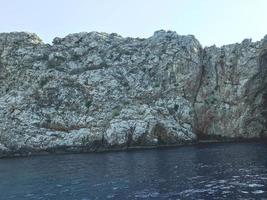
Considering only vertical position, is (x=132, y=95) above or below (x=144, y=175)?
above

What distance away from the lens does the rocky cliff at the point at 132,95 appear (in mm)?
95438

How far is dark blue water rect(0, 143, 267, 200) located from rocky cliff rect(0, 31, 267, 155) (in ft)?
34.2

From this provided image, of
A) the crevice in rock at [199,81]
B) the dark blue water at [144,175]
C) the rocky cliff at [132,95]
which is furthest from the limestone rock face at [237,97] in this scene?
the dark blue water at [144,175]

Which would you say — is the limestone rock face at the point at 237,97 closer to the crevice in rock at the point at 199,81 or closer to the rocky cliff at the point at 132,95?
the rocky cliff at the point at 132,95

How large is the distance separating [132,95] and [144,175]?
46046 millimetres

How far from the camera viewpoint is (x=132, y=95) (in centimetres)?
10300

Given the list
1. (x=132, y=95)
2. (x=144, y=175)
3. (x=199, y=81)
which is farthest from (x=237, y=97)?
(x=144, y=175)

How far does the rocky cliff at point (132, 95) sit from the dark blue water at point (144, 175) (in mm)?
10411

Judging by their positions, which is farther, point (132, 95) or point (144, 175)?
point (132, 95)

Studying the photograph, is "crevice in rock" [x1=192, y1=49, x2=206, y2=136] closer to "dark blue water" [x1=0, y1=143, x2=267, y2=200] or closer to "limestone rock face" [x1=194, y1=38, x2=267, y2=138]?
"limestone rock face" [x1=194, y1=38, x2=267, y2=138]

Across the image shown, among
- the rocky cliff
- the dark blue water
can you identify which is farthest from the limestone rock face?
the dark blue water

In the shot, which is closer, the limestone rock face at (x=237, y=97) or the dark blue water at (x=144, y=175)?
the dark blue water at (x=144, y=175)

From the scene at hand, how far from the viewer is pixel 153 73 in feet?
354

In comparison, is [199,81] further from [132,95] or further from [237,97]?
[132,95]
